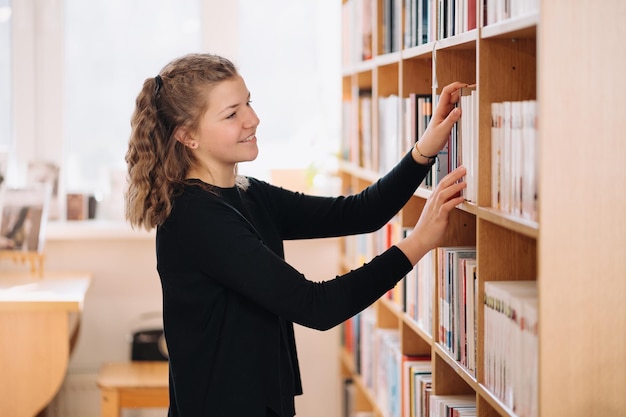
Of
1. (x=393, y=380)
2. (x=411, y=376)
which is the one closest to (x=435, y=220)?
(x=411, y=376)

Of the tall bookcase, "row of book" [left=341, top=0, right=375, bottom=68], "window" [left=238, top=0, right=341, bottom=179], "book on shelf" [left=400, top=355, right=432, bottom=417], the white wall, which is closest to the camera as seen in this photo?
the tall bookcase

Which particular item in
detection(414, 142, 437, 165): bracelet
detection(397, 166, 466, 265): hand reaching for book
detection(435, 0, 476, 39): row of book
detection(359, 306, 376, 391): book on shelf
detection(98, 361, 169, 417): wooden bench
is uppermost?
detection(435, 0, 476, 39): row of book

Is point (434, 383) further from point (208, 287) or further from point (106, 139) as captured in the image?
point (106, 139)

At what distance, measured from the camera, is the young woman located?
178 centimetres

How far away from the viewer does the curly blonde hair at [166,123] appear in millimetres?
1933

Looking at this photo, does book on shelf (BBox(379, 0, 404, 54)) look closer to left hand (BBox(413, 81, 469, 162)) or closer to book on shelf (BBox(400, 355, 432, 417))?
left hand (BBox(413, 81, 469, 162))

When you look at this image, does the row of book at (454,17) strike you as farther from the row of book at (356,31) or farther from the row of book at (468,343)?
the row of book at (356,31)

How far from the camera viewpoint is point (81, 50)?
145 inches

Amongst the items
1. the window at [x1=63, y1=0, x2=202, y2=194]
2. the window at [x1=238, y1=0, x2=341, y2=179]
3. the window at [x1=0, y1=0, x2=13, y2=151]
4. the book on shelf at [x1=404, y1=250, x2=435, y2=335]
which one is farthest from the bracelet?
the window at [x1=0, y1=0, x2=13, y2=151]

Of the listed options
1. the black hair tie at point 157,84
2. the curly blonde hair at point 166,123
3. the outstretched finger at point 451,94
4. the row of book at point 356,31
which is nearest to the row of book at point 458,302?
the outstretched finger at point 451,94

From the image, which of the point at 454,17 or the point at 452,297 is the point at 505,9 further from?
the point at 452,297

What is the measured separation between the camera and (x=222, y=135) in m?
1.95

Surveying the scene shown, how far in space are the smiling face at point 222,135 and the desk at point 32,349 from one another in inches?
45.3

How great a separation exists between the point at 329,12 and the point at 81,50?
1.04 metres
